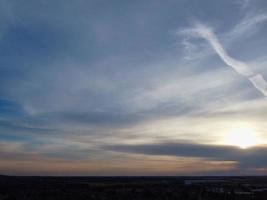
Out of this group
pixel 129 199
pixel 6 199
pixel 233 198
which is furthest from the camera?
pixel 233 198

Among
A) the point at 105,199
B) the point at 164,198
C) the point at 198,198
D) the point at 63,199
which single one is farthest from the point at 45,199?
the point at 198,198

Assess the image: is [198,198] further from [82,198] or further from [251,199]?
[82,198]

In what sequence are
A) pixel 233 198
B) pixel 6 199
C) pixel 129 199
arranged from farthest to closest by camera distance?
pixel 233 198 → pixel 129 199 → pixel 6 199

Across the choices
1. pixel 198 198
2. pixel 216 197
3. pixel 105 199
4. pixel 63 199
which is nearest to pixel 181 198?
pixel 198 198

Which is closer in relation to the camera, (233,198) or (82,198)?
(82,198)

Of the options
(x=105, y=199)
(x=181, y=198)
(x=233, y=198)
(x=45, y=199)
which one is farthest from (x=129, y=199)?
(x=233, y=198)

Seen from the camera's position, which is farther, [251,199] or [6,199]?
[251,199]

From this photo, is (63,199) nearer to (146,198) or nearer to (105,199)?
(105,199)
